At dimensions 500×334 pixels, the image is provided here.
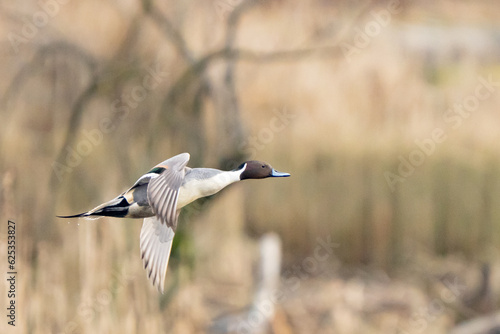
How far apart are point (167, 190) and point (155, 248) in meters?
0.29

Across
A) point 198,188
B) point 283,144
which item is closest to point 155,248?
point 198,188

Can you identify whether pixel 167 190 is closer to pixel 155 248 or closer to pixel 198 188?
pixel 198 188

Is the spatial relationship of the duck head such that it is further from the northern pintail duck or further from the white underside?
the white underside

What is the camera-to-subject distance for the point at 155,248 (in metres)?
1.90

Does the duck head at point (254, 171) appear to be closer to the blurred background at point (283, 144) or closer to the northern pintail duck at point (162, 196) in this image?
the northern pintail duck at point (162, 196)

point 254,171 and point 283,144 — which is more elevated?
point 283,144

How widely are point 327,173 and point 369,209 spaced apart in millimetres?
276

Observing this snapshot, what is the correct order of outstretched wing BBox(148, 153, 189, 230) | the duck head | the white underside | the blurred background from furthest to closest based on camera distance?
the blurred background, the duck head, the white underside, outstretched wing BBox(148, 153, 189, 230)

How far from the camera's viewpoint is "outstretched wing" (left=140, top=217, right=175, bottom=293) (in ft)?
6.01

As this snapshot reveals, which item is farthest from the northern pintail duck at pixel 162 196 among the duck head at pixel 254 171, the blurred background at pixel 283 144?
the blurred background at pixel 283 144

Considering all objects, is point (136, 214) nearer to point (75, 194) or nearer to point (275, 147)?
point (75, 194)

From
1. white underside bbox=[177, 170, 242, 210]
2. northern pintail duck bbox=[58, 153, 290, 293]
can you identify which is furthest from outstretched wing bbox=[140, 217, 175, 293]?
white underside bbox=[177, 170, 242, 210]

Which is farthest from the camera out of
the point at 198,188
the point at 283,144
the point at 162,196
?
the point at 283,144

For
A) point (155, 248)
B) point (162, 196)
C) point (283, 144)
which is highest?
point (283, 144)
